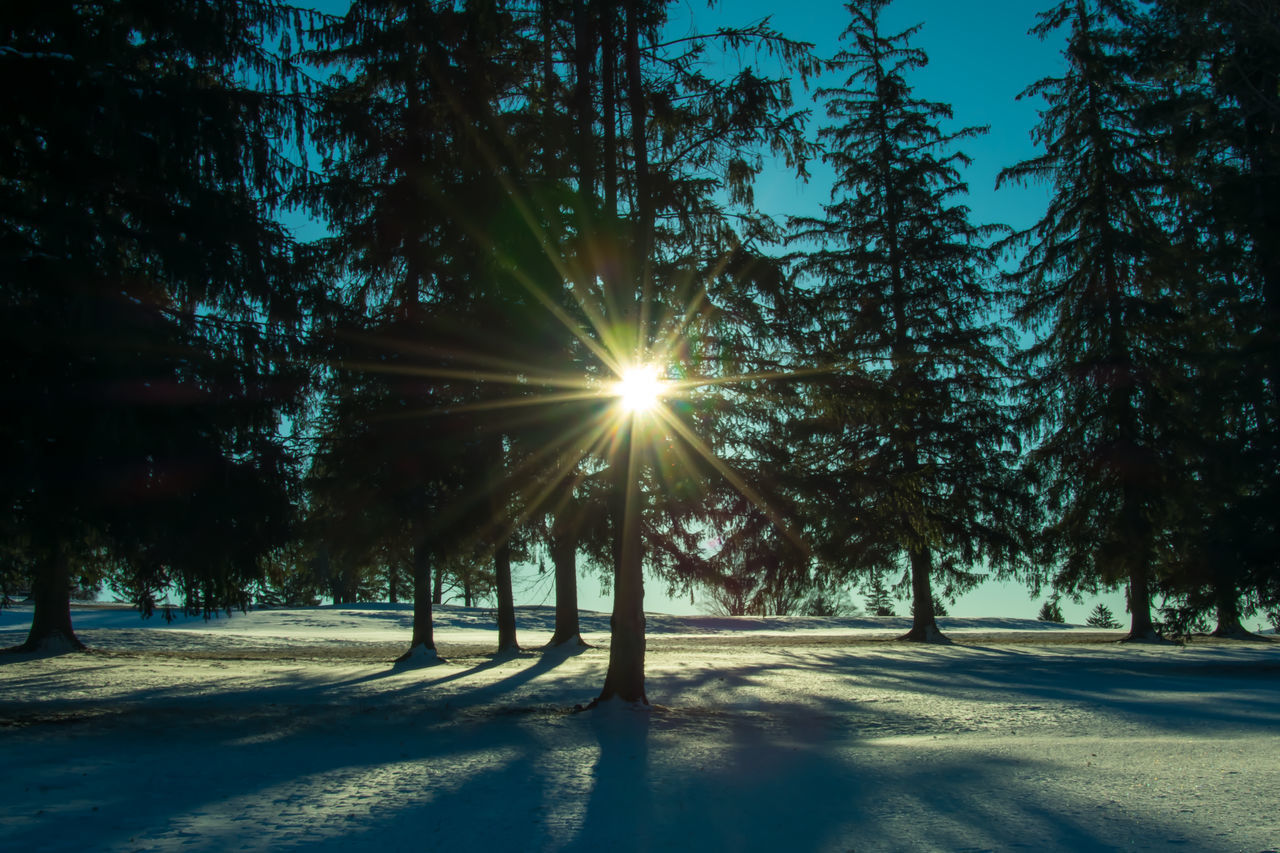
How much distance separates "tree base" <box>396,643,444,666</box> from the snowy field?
1310mm

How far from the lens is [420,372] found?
14.9m

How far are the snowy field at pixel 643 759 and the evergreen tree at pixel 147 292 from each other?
216cm

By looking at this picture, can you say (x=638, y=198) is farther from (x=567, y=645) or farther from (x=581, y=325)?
(x=567, y=645)

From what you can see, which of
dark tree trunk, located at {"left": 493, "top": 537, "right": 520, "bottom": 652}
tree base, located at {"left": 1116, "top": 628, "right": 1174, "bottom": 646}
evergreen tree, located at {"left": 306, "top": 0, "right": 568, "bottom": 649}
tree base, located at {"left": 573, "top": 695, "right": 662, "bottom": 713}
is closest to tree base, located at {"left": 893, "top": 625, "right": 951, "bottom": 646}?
tree base, located at {"left": 1116, "top": 628, "right": 1174, "bottom": 646}

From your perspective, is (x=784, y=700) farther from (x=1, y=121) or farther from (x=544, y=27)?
(x=1, y=121)

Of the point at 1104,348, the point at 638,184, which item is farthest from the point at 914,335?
the point at 638,184

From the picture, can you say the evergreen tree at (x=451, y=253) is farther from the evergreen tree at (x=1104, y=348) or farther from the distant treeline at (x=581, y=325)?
the evergreen tree at (x=1104, y=348)

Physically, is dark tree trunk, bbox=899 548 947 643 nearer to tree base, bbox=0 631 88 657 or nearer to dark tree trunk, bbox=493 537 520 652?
dark tree trunk, bbox=493 537 520 652

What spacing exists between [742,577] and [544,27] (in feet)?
39.1

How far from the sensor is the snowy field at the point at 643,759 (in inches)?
206

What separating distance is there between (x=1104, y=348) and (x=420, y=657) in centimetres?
1905

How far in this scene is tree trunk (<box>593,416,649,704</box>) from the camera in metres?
10.2

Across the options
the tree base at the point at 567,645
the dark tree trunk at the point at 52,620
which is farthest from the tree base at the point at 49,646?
the tree base at the point at 567,645

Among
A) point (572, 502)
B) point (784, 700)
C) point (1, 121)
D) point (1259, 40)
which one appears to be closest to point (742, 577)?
point (572, 502)
